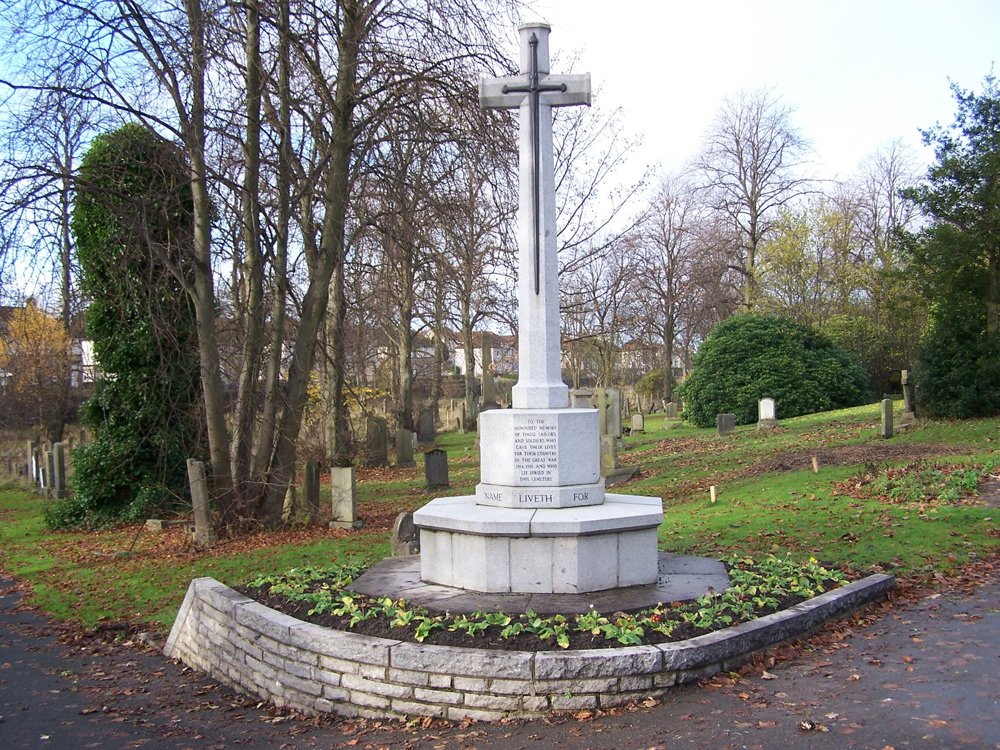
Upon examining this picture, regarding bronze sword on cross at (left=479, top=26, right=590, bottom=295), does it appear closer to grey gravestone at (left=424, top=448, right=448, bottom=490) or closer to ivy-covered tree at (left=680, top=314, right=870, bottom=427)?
grey gravestone at (left=424, top=448, right=448, bottom=490)

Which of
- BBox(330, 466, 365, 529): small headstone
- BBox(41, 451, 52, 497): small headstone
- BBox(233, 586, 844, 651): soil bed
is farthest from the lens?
BBox(41, 451, 52, 497): small headstone

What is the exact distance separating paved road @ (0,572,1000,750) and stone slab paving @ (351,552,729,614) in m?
1.04

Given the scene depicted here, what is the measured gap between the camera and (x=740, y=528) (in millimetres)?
10766

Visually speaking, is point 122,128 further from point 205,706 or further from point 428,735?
point 428,735

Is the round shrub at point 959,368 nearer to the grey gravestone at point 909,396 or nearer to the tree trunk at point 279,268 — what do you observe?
the grey gravestone at point 909,396

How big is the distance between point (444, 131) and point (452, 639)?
8.69m

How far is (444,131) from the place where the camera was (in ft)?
40.4

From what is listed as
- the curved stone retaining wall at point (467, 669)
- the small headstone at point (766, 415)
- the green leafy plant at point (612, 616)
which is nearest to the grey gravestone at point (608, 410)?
the small headstone at point (766, 415)

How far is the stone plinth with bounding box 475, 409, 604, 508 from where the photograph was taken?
23.2 ft

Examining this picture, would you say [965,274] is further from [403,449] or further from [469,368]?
[469,368]

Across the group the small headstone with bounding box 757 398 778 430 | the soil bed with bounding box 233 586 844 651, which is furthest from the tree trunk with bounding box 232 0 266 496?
the small headstone with bounding box 757 398 778 430

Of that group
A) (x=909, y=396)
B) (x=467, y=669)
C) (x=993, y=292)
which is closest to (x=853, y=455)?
(x=909, y=396)

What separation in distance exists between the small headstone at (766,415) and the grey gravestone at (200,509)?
1709cm

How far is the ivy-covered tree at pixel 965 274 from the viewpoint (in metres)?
18.8
